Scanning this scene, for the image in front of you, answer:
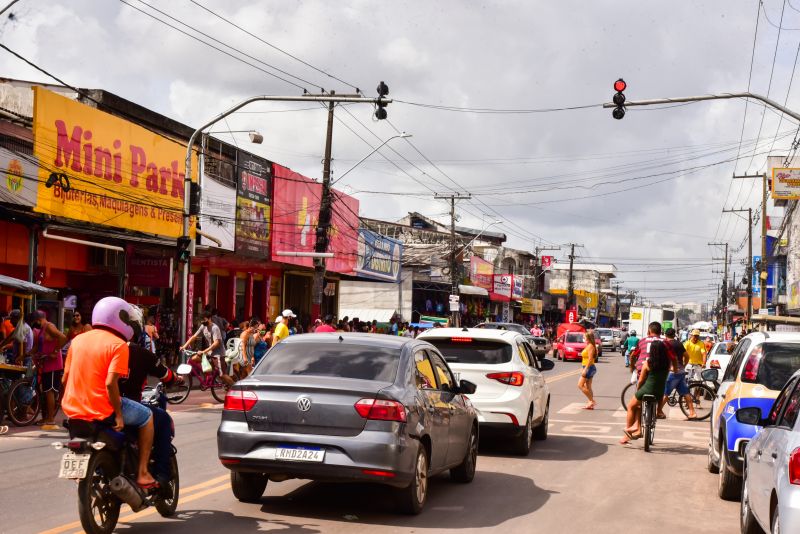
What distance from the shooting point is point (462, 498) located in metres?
9.70

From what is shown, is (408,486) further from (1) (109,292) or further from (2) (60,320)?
(1) (109,292)

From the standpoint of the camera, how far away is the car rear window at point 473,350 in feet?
43.5

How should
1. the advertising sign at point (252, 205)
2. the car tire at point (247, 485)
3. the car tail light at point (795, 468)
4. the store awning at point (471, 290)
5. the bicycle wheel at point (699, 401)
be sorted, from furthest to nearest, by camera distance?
1. the store awning at point (471, 290)
2. the advertising sign at point (252, 205)
3. the bicycle wheel at point (699, 401)
4. the car tire at point (247, 485)
5. the car tail light at point (795, 468)

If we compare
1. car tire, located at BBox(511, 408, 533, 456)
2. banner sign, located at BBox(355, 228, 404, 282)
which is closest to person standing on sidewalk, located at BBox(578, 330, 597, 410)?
car tire, located at BBox(511, 408, 533, 456)

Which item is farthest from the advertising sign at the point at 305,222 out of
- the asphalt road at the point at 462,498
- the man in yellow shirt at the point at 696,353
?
the asphalt road at the point at 462,498

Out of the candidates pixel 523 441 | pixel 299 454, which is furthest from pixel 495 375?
pixel 299 454

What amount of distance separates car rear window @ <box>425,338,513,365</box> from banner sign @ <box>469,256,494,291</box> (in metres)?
58.2

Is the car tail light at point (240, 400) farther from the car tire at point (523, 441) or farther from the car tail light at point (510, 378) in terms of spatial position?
the car tire at point (523, 441)

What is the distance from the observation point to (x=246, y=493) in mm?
8938

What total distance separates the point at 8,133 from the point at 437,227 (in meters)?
67.4

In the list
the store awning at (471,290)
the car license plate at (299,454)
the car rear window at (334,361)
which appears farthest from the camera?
the store awning at (471,290)

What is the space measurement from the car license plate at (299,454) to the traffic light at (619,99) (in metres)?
11.4

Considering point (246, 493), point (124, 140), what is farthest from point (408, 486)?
point (124, 140)

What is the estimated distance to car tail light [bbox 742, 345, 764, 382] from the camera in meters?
10.5
